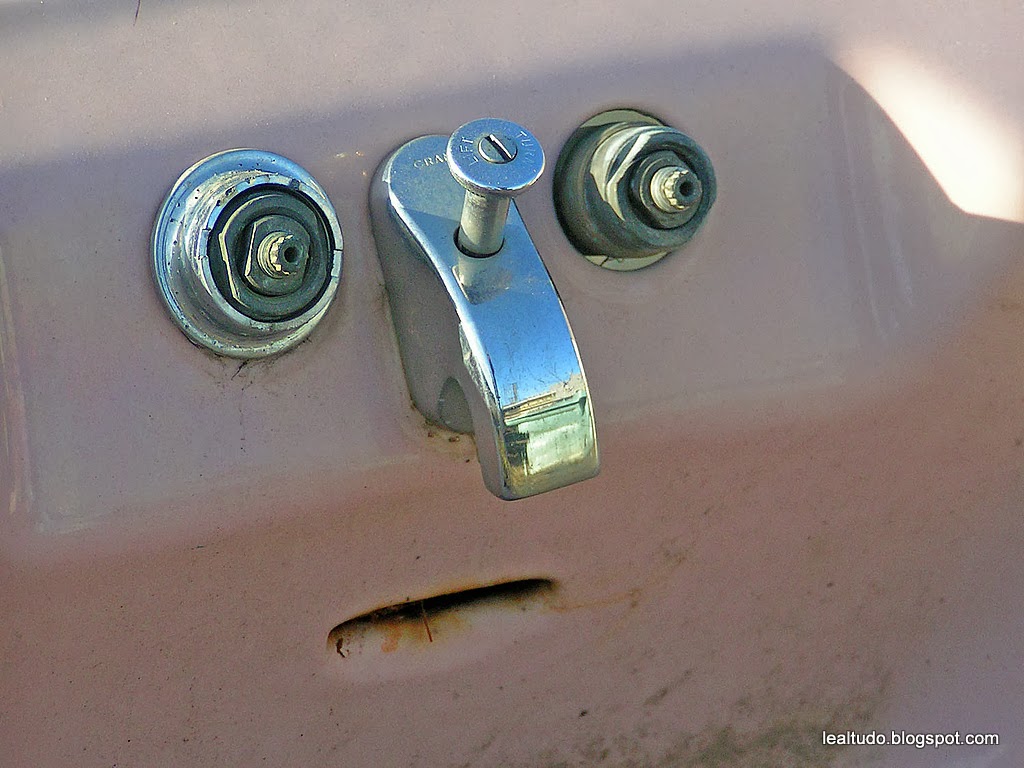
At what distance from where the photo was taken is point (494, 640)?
629 millimetres

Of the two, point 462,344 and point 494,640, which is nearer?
point 462,344

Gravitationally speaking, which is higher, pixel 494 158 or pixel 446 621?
pixel 494 158

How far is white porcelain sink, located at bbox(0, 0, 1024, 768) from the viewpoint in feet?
1.66

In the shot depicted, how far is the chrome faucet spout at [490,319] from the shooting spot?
450mm

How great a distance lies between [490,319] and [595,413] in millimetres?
140

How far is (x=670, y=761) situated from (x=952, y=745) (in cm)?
21

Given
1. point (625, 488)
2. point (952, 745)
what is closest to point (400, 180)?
point (625, 488)

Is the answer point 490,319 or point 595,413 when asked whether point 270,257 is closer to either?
point 490,319

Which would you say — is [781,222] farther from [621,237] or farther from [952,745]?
[952,745]

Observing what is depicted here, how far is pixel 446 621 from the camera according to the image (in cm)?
62

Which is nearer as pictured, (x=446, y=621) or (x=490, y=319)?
(x=490, y=319)

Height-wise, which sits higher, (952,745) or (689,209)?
(689,209)

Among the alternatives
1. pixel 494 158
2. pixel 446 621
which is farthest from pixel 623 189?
pixel 446 621

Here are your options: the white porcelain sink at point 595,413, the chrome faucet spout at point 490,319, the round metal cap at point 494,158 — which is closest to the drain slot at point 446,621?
the white porcelain sink at point 595,413
